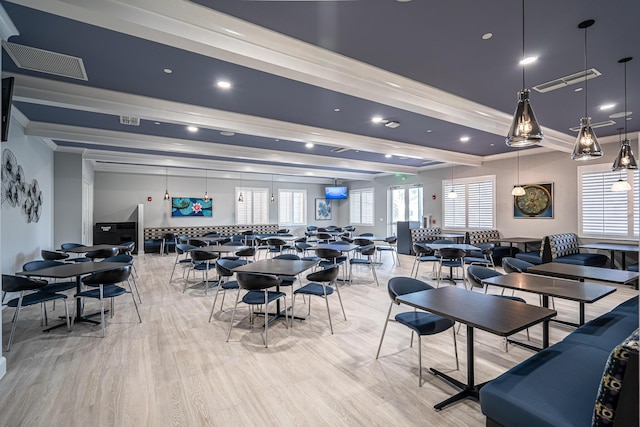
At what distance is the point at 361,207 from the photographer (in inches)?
549

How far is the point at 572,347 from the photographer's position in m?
2.08

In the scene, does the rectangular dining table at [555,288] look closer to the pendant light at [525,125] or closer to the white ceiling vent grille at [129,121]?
the pendant light at [525,125]

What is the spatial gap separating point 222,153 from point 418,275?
5.43 metres

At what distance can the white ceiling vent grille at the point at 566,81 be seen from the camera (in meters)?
3.68

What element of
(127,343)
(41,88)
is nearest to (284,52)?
(41,88)

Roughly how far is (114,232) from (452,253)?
10136 mm

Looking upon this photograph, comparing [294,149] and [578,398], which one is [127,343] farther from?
[294,149]

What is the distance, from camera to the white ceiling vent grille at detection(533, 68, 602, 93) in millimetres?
3677

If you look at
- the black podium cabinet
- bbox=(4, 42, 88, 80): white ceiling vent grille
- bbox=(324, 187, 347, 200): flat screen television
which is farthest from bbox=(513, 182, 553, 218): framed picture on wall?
the black podium cabinet

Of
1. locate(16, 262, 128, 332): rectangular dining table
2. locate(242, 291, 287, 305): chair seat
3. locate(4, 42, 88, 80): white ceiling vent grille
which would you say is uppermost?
locate(4, 42, 88, 80): white ceiling vent grille

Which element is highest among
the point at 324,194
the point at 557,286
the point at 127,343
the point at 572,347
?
the point at 324,194

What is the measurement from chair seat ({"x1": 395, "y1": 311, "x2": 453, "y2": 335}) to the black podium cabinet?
1027 centimetres

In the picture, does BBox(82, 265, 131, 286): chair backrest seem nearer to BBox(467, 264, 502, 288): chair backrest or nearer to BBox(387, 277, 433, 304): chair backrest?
BBox(387, 277, 433, 304): chair backrest

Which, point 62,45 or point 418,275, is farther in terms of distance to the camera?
point 418,275
